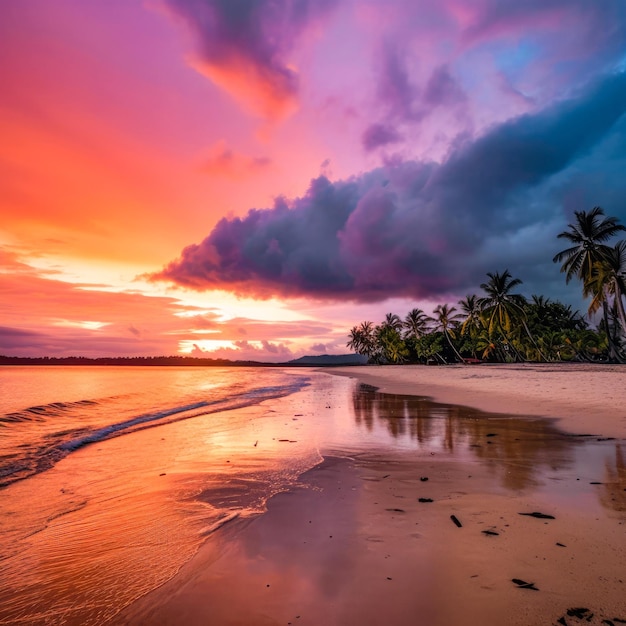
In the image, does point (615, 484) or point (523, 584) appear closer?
point (523, 584)

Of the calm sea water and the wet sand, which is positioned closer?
the wet sand

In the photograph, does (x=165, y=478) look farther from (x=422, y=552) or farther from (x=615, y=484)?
(x=615, y=484)

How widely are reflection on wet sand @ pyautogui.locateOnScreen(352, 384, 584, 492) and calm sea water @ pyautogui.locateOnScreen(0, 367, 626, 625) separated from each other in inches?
1.9

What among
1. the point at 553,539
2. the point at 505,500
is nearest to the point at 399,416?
the point at 505,500

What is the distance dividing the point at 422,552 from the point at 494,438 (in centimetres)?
747

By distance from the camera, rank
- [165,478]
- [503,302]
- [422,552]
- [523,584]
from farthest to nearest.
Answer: [503,302] < [165,478] < [422,552] < [523,584]

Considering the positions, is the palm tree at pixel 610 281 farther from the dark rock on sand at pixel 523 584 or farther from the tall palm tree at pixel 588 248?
the dark rock on sand at pixel 523 584

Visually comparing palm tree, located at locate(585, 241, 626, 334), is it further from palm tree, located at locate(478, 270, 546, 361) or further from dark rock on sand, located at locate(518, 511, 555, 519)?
dark rock on sand, located at locate(518, 511, 555, 519)

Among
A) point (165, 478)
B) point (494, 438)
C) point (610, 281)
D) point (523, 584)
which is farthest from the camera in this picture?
point (610, 281)

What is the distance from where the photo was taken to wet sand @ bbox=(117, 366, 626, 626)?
9.91 ft

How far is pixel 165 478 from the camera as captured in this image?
7.32 metres

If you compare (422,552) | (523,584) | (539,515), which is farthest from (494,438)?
(523,584)

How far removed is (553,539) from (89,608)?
458 centimetres

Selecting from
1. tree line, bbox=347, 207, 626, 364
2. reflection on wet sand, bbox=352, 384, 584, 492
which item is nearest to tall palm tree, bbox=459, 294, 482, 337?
tree line, bbox=347, 207, 626, 364
